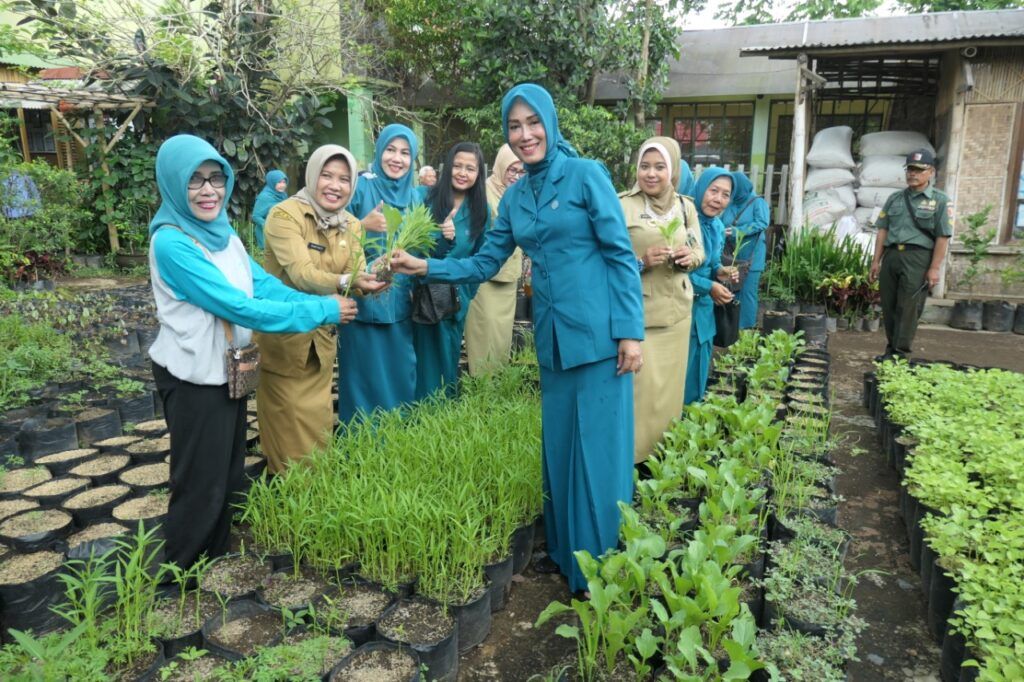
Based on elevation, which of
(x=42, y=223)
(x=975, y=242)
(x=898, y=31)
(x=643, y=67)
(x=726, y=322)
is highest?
(x=898, y=31)

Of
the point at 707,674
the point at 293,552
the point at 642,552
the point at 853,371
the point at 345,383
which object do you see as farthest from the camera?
the point at 853,371

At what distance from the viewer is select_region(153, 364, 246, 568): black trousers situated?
7.51 ft

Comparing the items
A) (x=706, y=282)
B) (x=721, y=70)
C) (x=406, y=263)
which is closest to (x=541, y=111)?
(x=406, y=263)

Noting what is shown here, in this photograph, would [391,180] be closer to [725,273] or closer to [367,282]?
[367,282]

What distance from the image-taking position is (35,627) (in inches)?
87.7

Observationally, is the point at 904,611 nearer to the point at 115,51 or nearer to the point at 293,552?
the point at 293,552

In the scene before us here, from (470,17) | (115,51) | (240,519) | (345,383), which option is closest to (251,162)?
(115,51)

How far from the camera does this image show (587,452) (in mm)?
2496

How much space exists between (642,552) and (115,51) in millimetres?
9593

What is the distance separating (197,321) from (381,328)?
1.28 m

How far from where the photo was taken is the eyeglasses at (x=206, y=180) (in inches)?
88.3

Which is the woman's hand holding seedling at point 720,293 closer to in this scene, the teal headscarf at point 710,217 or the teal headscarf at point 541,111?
the teal headscarf at point 710,217

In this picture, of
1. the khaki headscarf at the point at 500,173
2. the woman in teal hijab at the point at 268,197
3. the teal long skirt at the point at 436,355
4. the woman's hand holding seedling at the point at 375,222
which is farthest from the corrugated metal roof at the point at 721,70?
the woman's hand holding seedling at the point at 375,222

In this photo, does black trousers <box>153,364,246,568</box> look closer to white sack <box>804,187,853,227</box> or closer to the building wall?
white sack <box>804,187,853,227</box>
